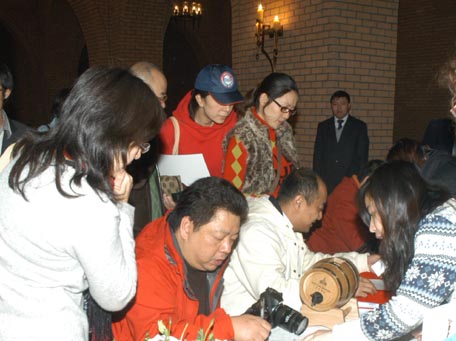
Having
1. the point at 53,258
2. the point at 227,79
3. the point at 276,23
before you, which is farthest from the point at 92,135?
the point at 276,23

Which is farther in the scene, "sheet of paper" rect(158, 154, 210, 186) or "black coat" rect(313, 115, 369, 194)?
"black coat" rect(313, 115, 369, 194)

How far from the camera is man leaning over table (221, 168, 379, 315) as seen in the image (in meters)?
2.50

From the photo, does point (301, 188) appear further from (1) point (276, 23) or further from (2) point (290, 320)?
(1) point (276, 23)

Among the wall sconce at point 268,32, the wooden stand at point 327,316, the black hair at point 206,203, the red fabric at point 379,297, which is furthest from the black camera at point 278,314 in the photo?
the wall sconce at point 268,32

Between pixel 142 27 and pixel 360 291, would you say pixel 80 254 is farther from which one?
pixel 142 27

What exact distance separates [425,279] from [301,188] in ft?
4.04

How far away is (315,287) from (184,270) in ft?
2.00

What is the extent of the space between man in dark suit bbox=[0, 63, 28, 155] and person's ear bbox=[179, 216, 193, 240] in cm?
154

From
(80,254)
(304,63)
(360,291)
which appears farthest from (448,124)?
(80,254)

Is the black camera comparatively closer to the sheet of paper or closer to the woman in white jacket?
the woman in white jacket

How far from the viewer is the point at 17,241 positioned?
1455mm

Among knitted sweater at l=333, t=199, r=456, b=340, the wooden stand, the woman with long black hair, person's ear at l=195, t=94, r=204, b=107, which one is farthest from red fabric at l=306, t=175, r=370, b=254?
knitted sweater at l=333, t=199, r=456, b=340

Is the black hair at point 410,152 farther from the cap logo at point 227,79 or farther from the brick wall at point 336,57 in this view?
the brick wall at point 336,57

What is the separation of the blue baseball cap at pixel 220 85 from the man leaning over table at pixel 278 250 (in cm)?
66
